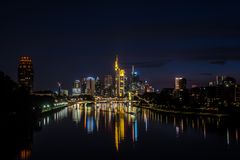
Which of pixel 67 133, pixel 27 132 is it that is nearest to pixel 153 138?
pixel 67 133

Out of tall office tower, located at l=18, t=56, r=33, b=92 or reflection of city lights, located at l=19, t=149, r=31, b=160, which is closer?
reflection of city lights, located at l=19, t=149, r=31, b=160

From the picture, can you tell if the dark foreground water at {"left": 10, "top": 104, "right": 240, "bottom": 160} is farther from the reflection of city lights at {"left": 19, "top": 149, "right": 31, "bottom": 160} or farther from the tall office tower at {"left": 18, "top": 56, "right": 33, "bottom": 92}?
the tall office tower at {"left": 18, "top": 56, "right": 33, "bottom": 92}

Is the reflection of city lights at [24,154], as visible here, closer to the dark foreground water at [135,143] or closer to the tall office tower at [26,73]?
the dark foreground water at [135,143]

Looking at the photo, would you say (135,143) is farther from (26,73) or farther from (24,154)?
(26,73)

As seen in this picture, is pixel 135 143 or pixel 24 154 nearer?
pixel 24 154

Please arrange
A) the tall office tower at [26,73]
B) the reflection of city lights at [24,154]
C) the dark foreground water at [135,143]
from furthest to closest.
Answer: the tall office tower at [26,73], the dark foreground water at [135,143], the reflection of city lights at [24,154]

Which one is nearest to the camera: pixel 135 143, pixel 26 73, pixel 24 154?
pixel 24 154

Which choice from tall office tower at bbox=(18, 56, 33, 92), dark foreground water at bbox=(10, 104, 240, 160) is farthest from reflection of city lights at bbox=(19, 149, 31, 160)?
tall office tower at bbox=(18, 56, 33, 92)

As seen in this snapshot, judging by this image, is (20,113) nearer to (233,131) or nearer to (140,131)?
(140,131)

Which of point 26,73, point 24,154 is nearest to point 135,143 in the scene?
point 24,154

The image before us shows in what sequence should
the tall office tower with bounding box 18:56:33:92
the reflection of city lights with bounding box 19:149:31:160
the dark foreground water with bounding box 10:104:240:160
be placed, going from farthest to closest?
the tall office tower with bounding box 18:56:33:92 < the dark foreground water with bounding box 10:104:240:160 < the reflection of city lights with bounding box 19:149:31:160

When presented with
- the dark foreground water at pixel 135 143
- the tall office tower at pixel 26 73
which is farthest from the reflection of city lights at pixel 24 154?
the tall office tower at pixel 26 73

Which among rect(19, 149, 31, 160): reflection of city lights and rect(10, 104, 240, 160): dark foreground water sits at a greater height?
rect(19, 149, 31, 160): reflection of city lights

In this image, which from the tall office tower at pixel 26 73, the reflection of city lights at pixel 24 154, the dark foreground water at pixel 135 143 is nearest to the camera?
the reflection of city lights at pixel 24 154
